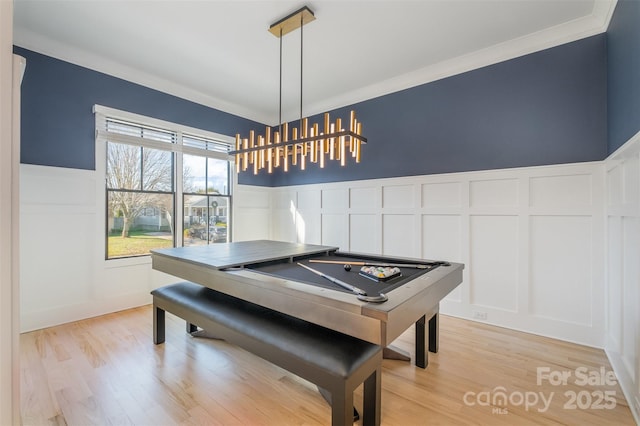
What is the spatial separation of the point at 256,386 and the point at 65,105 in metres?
3.52

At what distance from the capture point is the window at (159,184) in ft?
11.6

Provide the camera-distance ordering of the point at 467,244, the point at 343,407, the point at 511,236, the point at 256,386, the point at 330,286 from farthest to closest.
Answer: the point at 467,244
the point at 511,236
the point at 256,386
the point at 330,286
the point at 343,407

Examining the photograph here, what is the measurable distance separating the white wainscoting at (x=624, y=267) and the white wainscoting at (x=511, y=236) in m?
0.16

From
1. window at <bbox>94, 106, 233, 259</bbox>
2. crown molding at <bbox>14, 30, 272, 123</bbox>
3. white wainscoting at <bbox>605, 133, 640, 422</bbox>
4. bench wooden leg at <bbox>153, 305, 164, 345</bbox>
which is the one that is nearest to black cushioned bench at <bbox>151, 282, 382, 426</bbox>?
bench wooden leg at <bbox>153, 305, 164, 345</bbox>

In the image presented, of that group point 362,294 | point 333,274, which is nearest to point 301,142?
point 333,274

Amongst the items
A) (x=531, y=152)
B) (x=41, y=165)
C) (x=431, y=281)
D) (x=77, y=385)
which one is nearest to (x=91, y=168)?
(x=41, y=165)

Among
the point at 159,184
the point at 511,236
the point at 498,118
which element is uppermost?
the point at 498,118

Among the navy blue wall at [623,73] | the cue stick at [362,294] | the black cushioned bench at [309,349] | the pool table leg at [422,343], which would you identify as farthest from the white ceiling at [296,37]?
the pool table leg at [422,343]

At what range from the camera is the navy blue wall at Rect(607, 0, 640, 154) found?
1.87 meters

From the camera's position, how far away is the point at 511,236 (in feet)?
10.0

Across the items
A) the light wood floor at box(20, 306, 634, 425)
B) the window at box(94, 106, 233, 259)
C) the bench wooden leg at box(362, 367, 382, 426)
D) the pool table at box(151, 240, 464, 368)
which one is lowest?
the light wood floor at box(20, 306, 634, 425)

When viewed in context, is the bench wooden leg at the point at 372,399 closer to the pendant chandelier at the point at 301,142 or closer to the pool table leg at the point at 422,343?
the pool table leg at the point at 422,343

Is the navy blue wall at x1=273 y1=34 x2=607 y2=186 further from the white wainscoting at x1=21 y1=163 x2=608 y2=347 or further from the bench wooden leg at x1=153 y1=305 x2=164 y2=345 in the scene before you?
the bench wooden leg at x1=153 y1=305 x2=164 y2=345

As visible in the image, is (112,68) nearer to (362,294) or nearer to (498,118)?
(362,294)
